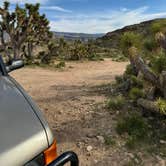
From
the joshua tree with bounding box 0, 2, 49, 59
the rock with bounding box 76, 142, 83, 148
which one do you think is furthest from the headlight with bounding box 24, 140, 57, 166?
the joshua tree with bounding box 0, 2, 49, 59

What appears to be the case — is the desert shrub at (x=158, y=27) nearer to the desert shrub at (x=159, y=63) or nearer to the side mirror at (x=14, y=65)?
the desert shrub at (x=159, y=63)

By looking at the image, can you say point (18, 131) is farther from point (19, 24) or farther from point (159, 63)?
point (19, 24)

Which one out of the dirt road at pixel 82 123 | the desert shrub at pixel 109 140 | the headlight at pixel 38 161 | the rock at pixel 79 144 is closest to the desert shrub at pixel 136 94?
the dirt road at pixel 82 123

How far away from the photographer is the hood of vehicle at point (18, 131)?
1.95 metres

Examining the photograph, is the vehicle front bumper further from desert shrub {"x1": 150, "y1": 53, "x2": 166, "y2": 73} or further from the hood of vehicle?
desert shrub {"x1": 150, "y1": 53, "x2": 166, "y2": 73}

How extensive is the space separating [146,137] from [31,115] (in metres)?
2.83

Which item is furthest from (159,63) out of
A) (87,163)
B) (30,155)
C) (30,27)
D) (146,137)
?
(30,27)

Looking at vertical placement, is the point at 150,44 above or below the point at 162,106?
above

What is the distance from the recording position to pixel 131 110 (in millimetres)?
5859

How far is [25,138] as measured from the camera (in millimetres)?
2094

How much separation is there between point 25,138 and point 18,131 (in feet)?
0.37

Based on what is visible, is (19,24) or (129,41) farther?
(19,24)

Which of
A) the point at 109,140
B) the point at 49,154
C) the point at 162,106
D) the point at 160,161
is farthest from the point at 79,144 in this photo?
the point at 49,154

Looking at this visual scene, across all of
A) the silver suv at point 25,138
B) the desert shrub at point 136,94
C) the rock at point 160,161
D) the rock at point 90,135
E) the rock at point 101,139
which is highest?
the silver suv at point 25,138
